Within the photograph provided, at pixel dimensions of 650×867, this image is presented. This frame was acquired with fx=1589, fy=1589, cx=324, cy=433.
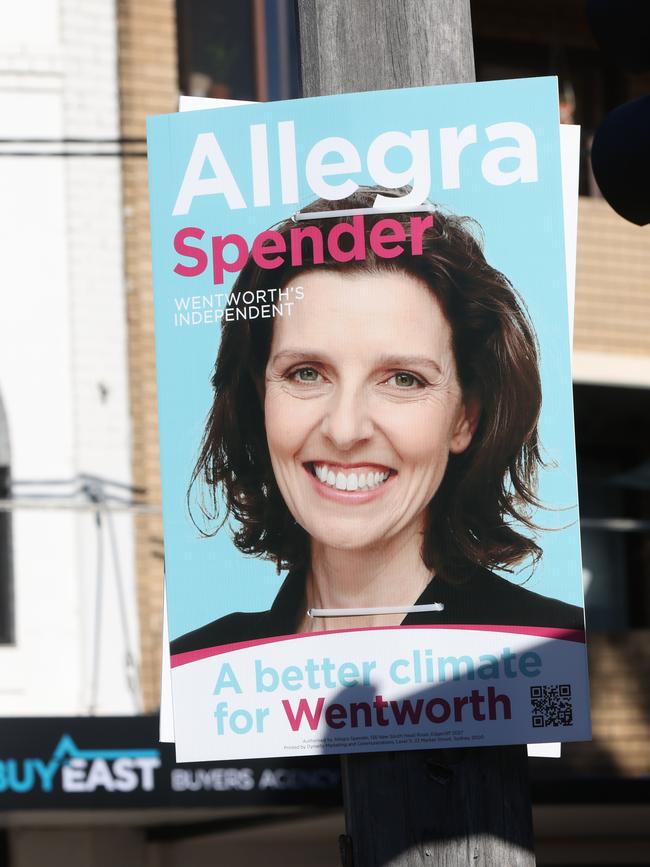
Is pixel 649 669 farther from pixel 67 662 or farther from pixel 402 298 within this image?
pixel 402 298

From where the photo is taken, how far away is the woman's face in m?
3.47

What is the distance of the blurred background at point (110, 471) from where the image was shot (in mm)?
9734

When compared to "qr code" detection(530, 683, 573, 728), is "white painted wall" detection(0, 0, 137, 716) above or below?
above

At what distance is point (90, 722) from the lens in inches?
378

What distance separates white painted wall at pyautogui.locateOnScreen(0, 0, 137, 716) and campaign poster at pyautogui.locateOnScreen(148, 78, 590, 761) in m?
7.22

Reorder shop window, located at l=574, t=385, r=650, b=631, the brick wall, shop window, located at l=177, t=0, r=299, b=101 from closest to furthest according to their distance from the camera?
the brick wall
shop window, located at l=177, t=0, r=299, b=101
shop window, located at l=574, t=385, r=650, b=631

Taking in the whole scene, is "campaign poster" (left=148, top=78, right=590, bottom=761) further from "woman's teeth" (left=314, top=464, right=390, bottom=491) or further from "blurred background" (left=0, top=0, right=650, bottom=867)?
"blurred background" (left=0, top=0, right=650, bottom=867)

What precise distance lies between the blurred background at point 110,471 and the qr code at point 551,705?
641 cm

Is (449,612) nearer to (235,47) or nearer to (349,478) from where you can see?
(349,478)

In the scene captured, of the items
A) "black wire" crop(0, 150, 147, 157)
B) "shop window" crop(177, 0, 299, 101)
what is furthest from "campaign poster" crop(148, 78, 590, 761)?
"shop window" crop(177, 0, 299, 101)

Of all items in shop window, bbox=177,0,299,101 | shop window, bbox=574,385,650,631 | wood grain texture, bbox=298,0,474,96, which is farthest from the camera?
shop window, bbox=574,385,650,631

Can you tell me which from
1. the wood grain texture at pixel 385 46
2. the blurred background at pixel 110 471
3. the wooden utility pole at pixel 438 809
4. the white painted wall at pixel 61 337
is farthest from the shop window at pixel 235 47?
the wooden utility pole at pixel 438 809

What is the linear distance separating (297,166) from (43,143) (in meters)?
7.72

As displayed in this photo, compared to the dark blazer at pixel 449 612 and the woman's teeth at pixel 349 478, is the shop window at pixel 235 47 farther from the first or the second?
the dark blazer at pixel 449 612
